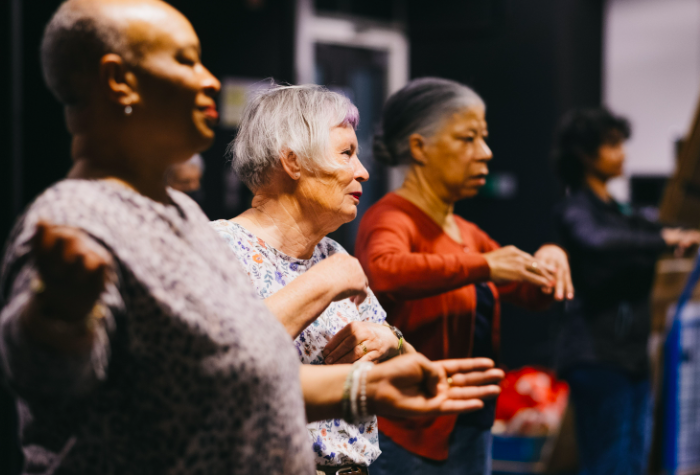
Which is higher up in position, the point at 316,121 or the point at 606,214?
the point at 316,121

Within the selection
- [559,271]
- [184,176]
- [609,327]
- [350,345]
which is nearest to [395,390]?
[350,345]

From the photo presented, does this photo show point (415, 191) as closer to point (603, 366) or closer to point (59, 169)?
point (603, 366)

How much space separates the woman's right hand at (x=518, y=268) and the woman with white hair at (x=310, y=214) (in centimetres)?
32

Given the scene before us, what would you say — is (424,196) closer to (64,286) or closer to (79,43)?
(79,43)

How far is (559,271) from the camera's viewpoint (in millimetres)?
1535

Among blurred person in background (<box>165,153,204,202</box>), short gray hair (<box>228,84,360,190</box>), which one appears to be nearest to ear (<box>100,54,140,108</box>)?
short gray hair (<box>228,84,360,190</box>)

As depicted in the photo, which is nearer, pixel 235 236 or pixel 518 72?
pixel 235 236

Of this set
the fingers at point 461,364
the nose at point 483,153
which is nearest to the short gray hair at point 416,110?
the nose at point 483,153

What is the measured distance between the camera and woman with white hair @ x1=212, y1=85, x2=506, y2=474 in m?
1.15

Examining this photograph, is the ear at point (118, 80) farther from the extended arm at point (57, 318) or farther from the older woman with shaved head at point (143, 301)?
the extended arm at point (57, 318)

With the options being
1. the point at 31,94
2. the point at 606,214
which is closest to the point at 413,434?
the point at 606,214

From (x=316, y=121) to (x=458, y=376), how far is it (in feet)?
1.72

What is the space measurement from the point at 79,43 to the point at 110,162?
0.13 metres

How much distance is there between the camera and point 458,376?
96 cm
